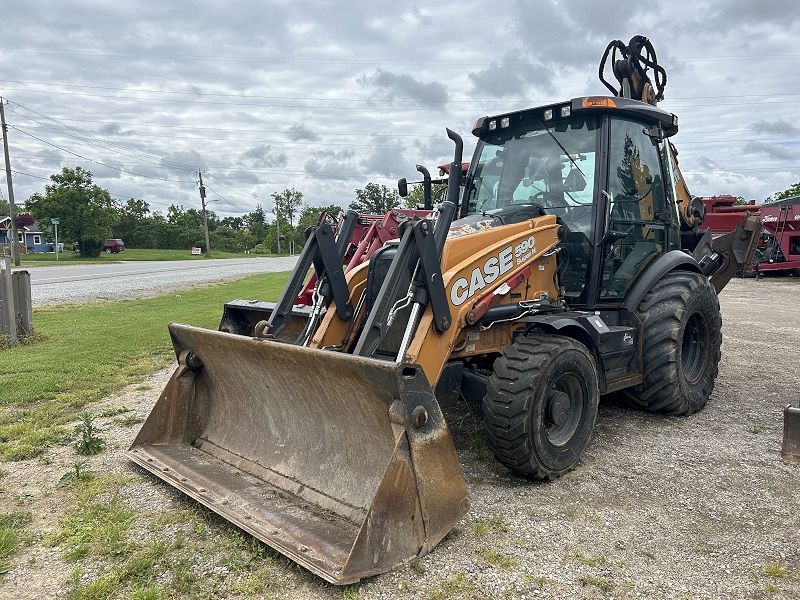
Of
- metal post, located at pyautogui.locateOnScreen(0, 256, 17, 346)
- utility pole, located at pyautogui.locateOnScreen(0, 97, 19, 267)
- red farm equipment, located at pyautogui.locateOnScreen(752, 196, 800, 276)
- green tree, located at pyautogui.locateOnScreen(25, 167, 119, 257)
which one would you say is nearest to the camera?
metal post, located at pyautogui.locateOnScreen(0, 256, 17, 346)

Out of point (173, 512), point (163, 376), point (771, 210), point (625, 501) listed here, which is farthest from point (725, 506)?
point (771, 210)

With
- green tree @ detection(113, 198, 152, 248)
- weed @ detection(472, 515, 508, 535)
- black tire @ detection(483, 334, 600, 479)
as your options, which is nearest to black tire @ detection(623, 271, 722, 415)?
black tire @ detection(483, 334, 600, 479)

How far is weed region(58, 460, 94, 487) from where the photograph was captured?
409 cm

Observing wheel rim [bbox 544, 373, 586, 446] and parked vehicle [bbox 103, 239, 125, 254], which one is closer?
wheel rim [bbox 544, 373, 586, 446]

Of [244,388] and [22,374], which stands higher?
[244,388]

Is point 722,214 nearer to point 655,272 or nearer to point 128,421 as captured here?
point 655,272

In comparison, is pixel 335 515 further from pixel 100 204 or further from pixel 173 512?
pixel 100 204

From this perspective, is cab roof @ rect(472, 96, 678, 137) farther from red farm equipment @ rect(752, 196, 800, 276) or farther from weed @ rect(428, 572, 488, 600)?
red farm equipment @ rect(752, 196, 800, 276)

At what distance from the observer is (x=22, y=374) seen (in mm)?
7105

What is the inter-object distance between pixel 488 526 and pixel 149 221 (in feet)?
239

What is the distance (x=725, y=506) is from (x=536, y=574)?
5.02 ft

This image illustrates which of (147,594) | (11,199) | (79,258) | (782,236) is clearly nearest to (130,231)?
(79,258)

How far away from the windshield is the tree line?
19.4 m

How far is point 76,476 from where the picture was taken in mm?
4191
